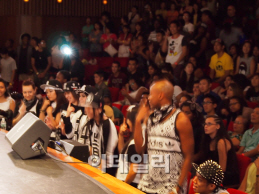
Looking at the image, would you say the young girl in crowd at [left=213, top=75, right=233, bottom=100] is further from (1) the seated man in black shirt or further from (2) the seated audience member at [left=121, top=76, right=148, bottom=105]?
(1) the seated man in black shirt

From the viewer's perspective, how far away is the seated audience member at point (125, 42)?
7893mm

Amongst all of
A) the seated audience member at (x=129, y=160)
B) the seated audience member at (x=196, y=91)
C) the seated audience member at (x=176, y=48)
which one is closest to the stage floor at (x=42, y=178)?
the seated audience member at (x=129, y=160)

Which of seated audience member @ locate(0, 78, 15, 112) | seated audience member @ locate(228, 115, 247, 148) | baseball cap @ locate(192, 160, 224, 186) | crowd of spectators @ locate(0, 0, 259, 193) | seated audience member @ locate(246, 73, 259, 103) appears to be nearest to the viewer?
baseball cap @ locate(192, 160, 224, 186)

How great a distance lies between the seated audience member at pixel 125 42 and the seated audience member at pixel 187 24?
1.36 metres

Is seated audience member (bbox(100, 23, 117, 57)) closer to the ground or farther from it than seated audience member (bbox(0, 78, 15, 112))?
farther from it

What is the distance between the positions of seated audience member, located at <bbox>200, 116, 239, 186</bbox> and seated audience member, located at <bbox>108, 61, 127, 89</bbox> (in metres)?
3.63

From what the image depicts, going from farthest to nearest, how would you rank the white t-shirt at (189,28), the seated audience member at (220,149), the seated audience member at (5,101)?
the white t-shirt at (189,28), the seated audience member at (5,101), the seated audience member at (220,149)

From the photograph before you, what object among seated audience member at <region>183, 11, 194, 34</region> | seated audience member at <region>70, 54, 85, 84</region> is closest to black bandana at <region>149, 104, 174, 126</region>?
seated audience member at <region>183, 11, 194, 34</region>

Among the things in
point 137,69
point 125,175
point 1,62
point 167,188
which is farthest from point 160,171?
point 1,62

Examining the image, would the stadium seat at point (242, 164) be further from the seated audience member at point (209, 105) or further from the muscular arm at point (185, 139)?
the seated audience member at point (209, 105)

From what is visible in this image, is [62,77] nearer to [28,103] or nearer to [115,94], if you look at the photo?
[115,94]

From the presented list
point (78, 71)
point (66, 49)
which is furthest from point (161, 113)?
point (66, 49)

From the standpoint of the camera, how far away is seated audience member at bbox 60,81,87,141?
3445 mm

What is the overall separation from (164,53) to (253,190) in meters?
4.00
